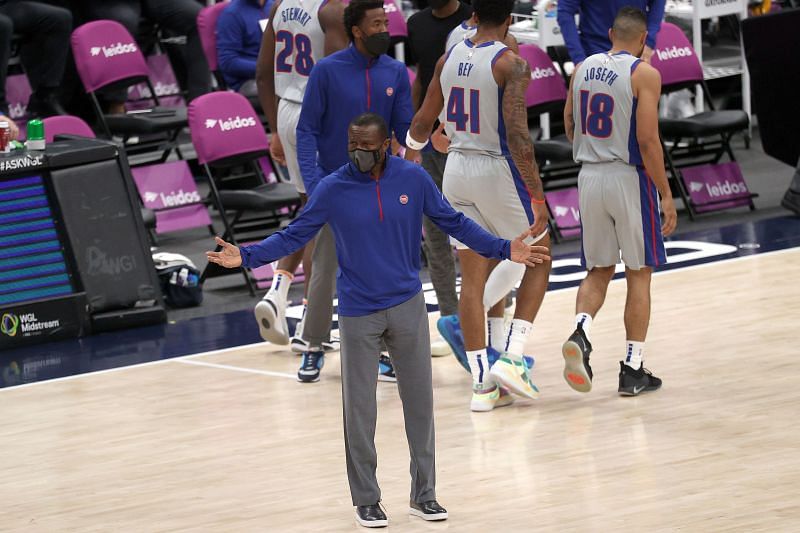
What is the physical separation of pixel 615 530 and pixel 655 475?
0.66 m

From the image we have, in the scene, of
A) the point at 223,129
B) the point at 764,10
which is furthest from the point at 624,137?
the point at 764,10

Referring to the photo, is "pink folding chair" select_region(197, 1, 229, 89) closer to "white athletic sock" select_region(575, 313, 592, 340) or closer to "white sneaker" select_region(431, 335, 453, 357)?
"white sneaker" select_region(431, 335, 453, 357)

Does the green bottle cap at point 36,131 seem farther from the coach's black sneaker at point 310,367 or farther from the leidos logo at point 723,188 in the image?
the leidos logo at point 723,188

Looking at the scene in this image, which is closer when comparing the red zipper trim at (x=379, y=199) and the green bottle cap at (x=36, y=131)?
the red zipper trim at (x=379, y=199)

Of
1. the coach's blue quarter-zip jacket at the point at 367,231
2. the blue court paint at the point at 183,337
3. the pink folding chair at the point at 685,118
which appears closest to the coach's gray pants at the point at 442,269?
the blue court paint at the point at 183,337

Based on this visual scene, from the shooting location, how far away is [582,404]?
7.07 meters

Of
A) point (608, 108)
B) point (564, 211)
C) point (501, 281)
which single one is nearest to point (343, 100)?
point (501, 281)

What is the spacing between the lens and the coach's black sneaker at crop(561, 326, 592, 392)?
693 cm

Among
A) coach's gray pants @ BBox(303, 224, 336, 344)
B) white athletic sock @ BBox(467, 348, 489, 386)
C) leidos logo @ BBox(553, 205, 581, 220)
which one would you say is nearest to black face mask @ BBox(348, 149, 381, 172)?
white athletic sock @ BBox(467, 348, 489, 386)

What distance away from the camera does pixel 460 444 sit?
654cm

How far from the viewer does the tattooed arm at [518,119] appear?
22.5 ft

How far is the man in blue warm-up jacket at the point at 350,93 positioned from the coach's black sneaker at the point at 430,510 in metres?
2.31

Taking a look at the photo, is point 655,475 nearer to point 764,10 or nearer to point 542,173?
point 542,173

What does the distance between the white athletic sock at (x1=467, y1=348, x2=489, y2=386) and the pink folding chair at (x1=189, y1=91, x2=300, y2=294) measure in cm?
305
